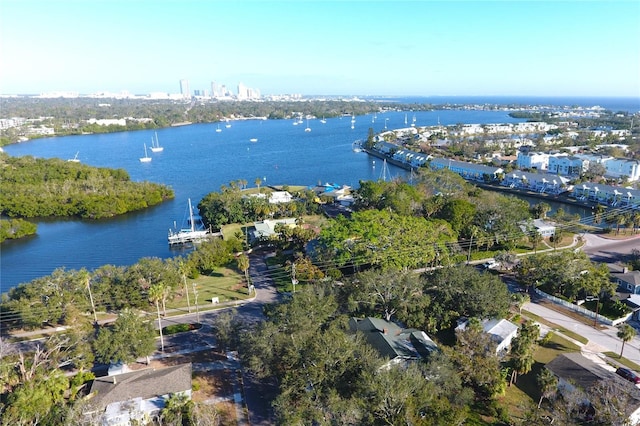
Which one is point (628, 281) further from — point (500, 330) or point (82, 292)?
point (82, 292)

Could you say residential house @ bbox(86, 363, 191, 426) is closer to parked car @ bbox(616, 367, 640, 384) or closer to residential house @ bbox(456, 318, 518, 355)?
residential house @ bbox(456, 318, 518, 355)

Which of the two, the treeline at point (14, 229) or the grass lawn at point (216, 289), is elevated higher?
the treeline at point (14, 229)

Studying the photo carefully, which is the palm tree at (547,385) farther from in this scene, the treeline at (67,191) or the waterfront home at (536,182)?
the treeline at (67,191)

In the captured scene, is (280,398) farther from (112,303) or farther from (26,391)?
(112,303)

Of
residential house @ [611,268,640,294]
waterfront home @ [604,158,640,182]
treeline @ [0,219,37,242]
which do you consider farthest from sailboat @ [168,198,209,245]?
waterfront home @ [604,158,640,182]

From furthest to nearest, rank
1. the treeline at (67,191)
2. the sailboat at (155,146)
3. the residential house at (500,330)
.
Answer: the sailboat at (155,146) → the treeline at (67,191) → the residential house at (500,330)

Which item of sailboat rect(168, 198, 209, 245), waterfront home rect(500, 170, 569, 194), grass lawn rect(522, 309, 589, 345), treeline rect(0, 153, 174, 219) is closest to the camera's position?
grass lawn rect(522, 309, 589, 345)

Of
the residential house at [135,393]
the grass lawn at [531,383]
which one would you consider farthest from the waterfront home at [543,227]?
the residential house at [135,393]

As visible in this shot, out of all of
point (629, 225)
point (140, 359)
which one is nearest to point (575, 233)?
point (629, 225)
